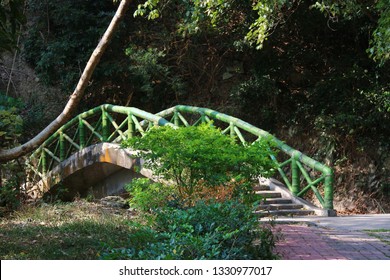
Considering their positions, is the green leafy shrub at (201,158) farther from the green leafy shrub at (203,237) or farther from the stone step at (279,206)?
the stone step at (279,206)

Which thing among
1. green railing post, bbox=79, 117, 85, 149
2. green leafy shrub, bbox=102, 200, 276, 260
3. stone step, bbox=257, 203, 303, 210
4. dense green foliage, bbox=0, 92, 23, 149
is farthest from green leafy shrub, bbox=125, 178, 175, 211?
green railing post, bbox=79, 117, 85, 149

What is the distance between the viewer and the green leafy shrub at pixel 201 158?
6773 mm

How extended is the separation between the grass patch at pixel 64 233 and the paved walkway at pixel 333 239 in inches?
67.1

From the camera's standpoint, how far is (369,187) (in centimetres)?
1334

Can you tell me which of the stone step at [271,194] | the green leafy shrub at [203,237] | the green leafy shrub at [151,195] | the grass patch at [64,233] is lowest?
the stone step at [271,194]

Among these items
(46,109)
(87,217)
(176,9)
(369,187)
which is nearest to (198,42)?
(176,9)

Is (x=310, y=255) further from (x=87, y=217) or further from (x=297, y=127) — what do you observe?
(x=297, y=127)

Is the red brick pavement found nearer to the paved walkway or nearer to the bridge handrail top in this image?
the paved walkway

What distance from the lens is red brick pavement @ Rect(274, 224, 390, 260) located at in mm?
5543

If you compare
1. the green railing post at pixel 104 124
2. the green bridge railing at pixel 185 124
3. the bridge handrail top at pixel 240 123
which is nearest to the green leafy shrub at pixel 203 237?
the green bridge railing at pixel 185 124

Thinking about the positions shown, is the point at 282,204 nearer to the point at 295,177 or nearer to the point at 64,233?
the point at 295,177

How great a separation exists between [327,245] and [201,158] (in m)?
1.70

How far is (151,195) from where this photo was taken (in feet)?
22.7

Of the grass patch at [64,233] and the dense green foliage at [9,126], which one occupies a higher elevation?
the dense green foliage at [9,126]
